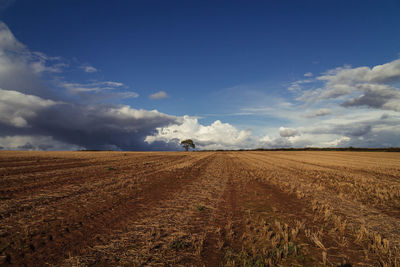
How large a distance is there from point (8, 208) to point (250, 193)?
12567 mm

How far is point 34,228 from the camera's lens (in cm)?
665

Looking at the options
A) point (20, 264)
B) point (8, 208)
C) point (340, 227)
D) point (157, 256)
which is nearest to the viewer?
point (20, 264)

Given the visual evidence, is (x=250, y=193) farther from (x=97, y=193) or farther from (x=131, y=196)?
(x=97, y=193)

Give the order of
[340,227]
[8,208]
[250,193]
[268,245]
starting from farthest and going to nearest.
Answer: [250,193] → [8,208] → [340,227] → [268,245]

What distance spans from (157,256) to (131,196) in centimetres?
683

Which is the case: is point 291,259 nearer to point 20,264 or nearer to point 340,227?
point 340,227

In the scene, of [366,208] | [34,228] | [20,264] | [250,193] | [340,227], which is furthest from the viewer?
[250,193]

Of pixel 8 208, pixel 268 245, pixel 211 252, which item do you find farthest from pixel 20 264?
pixel 268 245

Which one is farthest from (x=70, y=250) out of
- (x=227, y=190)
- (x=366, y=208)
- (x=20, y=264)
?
(x=366, y=208)

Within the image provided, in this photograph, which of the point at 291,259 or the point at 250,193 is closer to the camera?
the point at 291,259

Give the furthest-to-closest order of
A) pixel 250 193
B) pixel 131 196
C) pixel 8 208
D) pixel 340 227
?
pixel 250 193 < pixel 131 196 < pixel 8 208 < pixel 340 227

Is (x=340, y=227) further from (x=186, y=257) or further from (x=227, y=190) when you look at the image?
(x=227, y=190)

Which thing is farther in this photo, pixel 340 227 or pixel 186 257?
pixel 340 227

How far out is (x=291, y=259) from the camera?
17.4 ft
